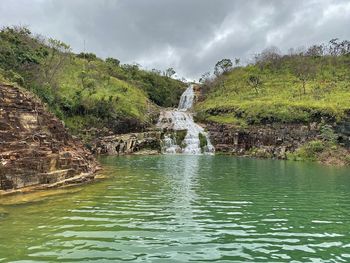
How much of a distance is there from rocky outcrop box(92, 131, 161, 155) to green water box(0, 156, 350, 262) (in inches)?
1399

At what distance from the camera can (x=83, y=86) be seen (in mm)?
80562

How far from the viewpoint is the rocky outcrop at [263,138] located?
56656 mm

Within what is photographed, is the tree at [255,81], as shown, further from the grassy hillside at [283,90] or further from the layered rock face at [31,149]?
the layered rock face at [31,149]

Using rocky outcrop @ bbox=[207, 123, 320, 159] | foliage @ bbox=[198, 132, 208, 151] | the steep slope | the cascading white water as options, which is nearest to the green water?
the steep slope

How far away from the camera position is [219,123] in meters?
70.6

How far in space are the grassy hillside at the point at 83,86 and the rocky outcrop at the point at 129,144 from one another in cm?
570

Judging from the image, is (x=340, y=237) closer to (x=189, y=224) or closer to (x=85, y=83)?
(x=189, y=224)

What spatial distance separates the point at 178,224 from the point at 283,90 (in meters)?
72.8

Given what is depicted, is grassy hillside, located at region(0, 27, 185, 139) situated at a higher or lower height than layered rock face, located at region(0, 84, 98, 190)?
higher

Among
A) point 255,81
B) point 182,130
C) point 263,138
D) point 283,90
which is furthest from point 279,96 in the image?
point 182,130

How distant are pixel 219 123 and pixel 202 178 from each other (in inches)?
1649

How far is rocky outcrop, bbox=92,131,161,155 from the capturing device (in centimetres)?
6084

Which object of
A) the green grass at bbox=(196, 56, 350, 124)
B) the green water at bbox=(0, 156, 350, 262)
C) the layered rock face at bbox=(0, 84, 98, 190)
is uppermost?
the green grass at bbox=(196, 56, 350, 124)

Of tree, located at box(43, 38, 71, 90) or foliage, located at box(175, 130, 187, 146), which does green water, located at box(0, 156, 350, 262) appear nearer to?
foliage, located at box(175, 130, 187, 146)
